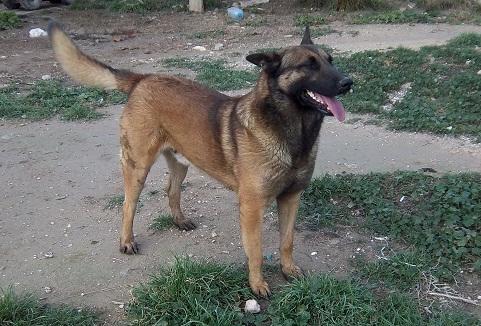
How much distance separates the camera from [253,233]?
357 centimetres

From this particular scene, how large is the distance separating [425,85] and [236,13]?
660cm

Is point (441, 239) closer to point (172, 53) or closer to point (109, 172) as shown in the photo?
point (109, 172)

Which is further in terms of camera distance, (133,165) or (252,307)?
(133,165)

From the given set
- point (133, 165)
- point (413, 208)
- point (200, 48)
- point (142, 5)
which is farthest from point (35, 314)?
point (142, 5)

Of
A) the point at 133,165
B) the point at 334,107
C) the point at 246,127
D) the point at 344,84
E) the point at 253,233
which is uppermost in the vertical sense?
the point at 344,84

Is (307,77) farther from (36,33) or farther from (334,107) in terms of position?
(36,33)

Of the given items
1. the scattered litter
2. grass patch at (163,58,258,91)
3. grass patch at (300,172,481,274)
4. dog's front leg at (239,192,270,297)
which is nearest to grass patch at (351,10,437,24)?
the scattered litter

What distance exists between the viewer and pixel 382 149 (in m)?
6.00

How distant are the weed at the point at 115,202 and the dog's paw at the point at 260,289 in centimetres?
188

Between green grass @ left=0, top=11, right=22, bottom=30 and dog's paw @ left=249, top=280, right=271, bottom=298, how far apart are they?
11.1 meters

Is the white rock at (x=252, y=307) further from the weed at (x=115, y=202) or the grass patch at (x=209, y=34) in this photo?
the grass patch at (x=209, y=34)

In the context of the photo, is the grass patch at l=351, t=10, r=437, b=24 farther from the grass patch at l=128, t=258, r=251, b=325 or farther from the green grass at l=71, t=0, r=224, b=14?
the grass patch at l=128, t=258, r=251, b=325

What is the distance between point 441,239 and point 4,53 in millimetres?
9194

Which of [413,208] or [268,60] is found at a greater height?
[268,60]
